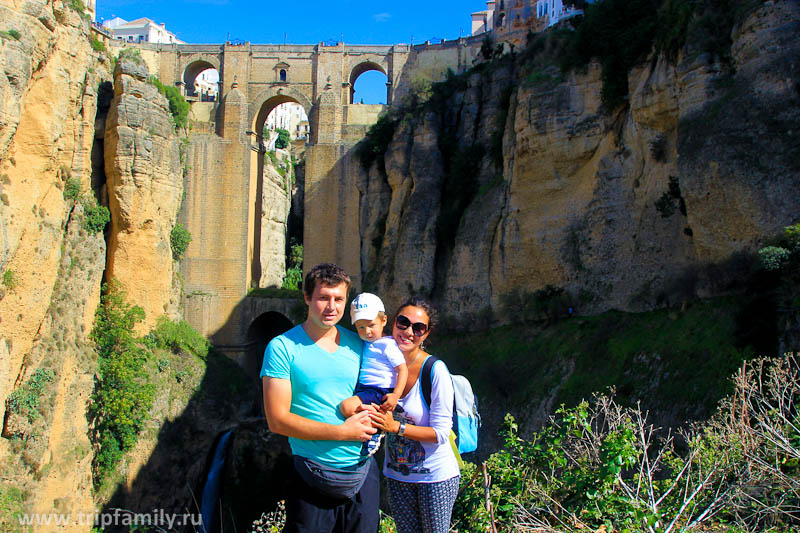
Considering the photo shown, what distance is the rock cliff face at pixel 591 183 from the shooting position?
10742 mm

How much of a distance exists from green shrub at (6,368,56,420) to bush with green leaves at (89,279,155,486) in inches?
72.7

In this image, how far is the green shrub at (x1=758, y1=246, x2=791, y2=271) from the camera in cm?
948

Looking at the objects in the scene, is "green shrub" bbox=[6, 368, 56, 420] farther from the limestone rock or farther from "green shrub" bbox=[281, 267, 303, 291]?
"green shrub" bbox=[281, 267, 303, 291]

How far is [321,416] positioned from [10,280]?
14.4 meters

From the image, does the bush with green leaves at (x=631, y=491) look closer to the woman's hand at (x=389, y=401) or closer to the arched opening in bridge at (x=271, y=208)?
the woman's hand at (x=389, y=401)

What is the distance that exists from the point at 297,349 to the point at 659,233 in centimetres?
1174

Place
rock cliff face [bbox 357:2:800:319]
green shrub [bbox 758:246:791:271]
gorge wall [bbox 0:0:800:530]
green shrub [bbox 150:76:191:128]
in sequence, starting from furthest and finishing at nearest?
green shrub [bbox 150:76:191:128]
gorge wall [bbox 0:0:800:530]
rock cliff face [bbox 357:2:800:319]
green shrub [bbox 758:246:791:271]

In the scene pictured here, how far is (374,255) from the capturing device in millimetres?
22797

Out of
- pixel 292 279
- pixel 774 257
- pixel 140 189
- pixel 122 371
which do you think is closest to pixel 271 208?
pixel 292 279

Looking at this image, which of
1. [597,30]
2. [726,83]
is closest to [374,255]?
[597,30]

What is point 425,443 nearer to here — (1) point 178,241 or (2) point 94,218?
(2) point 94,218

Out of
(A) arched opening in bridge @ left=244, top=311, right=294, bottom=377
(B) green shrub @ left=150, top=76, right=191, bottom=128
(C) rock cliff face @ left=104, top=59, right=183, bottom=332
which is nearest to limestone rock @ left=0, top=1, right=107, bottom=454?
(C) rock cliff face @ left=104, top=59, right=183, bottom=332

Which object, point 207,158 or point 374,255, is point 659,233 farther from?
point 207,158

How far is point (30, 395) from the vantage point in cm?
1538
